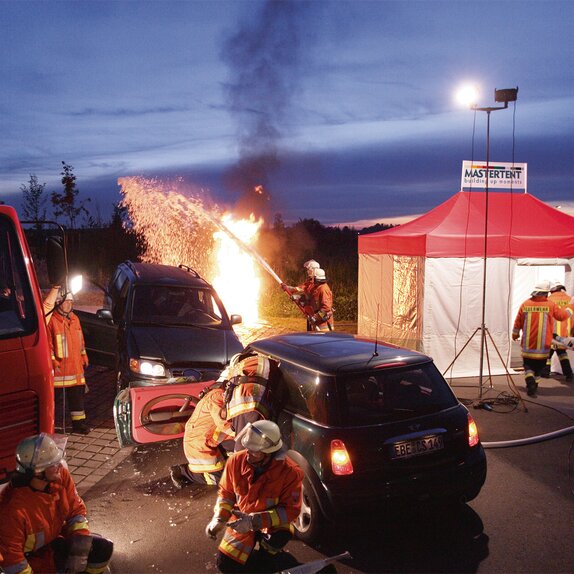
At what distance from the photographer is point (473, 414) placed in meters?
8.50

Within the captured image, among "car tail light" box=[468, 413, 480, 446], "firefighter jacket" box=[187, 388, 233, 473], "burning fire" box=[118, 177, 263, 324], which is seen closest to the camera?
"car tail light" box=[468, 413, 480, 446]

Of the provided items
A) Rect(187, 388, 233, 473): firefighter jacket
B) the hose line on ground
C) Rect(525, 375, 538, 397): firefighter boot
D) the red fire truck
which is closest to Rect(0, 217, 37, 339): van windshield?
the red fire truck

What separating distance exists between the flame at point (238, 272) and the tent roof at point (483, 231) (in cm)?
599

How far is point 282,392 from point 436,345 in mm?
6384

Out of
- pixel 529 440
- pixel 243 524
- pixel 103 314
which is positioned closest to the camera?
pixel 243 524

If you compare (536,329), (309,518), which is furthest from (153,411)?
(536,329)

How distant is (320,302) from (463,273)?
2.79 m

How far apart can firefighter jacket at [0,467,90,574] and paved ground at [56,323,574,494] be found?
2.65m

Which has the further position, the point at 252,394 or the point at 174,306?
the point at 174,306

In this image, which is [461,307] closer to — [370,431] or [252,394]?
[370,431]

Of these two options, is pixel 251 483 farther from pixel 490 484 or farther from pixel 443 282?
pixel 443 282

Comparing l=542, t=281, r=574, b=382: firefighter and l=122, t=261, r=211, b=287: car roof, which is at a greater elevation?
l=122, t=261, r=211, b=287: car roof

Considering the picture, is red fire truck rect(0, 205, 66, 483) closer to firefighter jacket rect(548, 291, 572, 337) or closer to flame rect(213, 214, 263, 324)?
firefighter jacket rect(548, 291, 572, 337)

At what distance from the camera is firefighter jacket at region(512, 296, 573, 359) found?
959 cm
